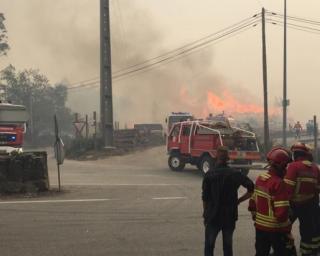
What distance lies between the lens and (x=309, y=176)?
686 centimetres

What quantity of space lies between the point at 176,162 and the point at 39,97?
→ 75.6 metres

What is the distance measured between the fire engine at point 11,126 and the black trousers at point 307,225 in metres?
14.0

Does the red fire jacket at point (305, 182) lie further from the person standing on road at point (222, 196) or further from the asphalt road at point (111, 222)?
the asphalt road at point (111, 222)

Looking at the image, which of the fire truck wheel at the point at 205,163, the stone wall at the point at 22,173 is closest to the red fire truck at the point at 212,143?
the fire truck wheel at the point at 205,163

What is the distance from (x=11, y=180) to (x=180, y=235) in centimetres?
679

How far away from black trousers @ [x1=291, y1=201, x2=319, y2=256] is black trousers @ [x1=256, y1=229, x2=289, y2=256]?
1.47m

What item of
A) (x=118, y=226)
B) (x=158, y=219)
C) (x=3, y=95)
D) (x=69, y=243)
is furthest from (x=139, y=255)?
(x=3, y=95)

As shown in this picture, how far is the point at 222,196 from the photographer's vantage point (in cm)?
623

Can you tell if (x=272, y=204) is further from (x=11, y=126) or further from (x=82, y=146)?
(x=82, y=146)

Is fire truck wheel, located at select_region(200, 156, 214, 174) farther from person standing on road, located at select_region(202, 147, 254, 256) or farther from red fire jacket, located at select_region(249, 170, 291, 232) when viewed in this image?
red fire jacket, located at select_region(249, 170, 291, 232)

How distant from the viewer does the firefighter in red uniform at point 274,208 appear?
5.56 meters

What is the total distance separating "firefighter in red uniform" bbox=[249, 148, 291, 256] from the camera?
5.56 meters

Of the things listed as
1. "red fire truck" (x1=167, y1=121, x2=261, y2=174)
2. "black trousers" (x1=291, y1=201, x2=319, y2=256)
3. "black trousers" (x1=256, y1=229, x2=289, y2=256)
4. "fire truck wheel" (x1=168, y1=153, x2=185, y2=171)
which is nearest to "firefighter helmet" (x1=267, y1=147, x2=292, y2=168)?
"black trousers" (x1=256, y1=229, x2=289, y2=256)

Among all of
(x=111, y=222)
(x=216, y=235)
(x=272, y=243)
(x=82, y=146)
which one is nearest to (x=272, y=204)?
(x=272, y=243)
